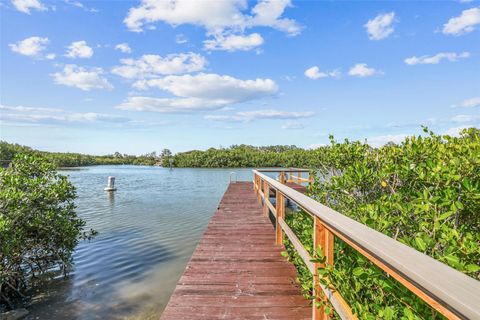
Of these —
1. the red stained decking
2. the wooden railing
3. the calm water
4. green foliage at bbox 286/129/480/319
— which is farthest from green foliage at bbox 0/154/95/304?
the wooden railing

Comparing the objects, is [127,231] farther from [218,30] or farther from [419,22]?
[419,22]

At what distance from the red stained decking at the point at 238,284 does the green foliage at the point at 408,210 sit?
26 cm

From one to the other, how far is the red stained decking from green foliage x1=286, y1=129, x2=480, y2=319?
0.87 ft

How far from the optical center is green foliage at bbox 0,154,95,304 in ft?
14.4

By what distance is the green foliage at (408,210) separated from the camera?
4.38 ft

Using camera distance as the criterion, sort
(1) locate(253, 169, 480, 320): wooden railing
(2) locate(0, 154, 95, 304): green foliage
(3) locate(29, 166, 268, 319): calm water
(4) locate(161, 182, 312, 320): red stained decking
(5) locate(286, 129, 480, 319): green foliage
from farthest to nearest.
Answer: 1. (3) locate(29, 166, 268, 319): calm water
2. (2) locate(0, 154, 95, 304): green foliage
3. (4) locate(161, 182, 312, 320): red stained decking
4. (5) locate(286, 129, 480, 319): green foliage
5. (1) locate(253, 169, 480, 320): wooden railing

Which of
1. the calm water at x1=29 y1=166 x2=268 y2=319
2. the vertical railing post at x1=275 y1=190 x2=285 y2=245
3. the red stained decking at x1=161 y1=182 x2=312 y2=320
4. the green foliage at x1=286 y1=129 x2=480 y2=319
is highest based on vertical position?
the green foliage at x1=286 y1=129 x2=480 y2=319

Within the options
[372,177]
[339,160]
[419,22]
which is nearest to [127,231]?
[339,160]

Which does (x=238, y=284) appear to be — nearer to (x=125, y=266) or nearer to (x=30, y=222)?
(x=30, y=222)

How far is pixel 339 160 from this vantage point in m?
3.73

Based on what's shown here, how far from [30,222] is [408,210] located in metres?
5.43

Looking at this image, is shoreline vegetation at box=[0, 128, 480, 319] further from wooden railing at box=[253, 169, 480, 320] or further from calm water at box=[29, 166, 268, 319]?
calm water at box=[29, 166, 268, 319]

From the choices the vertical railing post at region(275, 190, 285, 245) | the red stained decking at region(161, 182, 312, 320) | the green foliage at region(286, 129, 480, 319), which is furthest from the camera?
the vertical railing post at region(275, 190, 285, 245)

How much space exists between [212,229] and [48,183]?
3.11 meters
